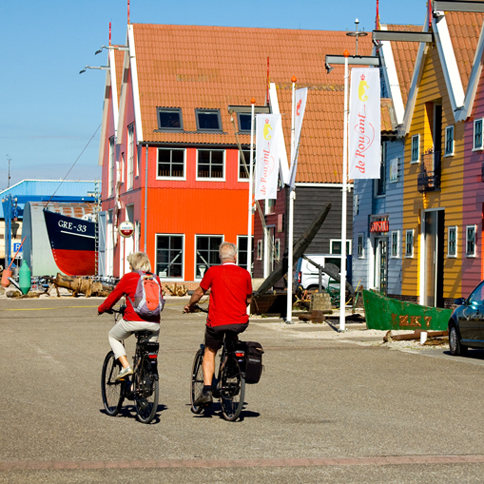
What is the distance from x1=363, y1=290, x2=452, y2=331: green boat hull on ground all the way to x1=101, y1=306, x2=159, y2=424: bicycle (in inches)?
467

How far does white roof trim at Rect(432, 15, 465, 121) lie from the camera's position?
→ 1061 inches

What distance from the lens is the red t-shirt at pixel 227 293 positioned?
9984 mm

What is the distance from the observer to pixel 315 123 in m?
40.8

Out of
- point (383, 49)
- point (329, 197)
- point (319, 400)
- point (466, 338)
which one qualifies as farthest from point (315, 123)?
point (319, 400)

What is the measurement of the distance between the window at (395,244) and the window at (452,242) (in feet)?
12.4

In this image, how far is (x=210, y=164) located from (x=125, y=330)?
1506 inches

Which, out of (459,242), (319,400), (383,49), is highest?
(383,49)

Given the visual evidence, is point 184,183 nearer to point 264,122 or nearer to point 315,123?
point 315,123

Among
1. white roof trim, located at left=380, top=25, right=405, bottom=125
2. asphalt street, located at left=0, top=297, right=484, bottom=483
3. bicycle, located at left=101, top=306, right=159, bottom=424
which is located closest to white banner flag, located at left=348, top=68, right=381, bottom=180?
asphalt street, located at left=0, top=297, right=484, bottom=483

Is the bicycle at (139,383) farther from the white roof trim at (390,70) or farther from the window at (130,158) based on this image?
the window at (130,158)

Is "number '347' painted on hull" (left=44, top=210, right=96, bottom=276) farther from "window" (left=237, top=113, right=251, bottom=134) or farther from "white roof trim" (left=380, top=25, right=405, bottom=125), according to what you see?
"white roof trim" (left=380, top=25, right=405, bottom=125)

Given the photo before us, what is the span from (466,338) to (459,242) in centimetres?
1046

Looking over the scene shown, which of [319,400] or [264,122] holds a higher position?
[264,122]

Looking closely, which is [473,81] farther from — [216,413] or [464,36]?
[216,413]
